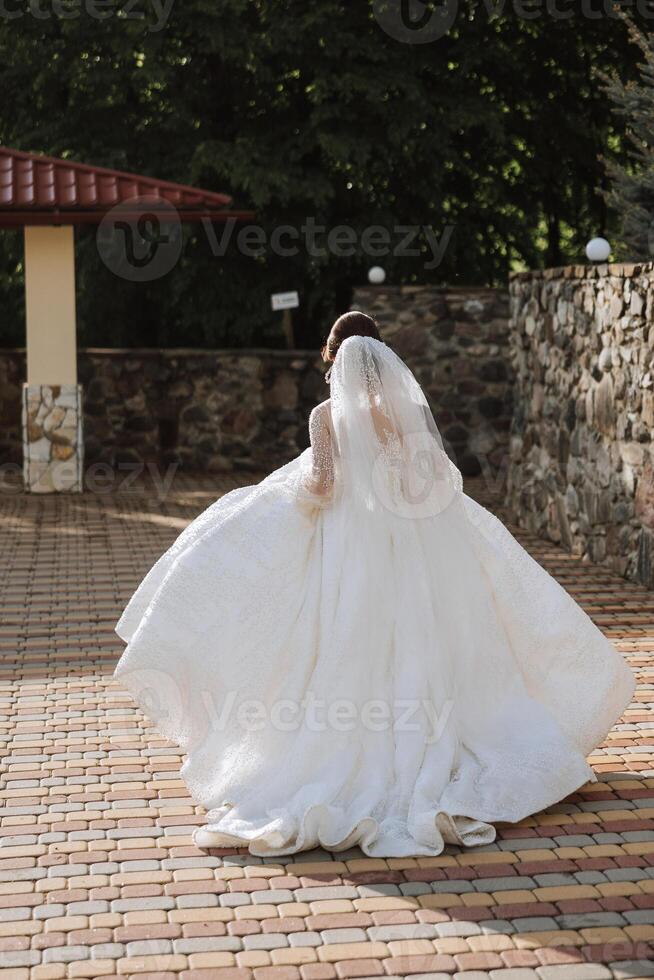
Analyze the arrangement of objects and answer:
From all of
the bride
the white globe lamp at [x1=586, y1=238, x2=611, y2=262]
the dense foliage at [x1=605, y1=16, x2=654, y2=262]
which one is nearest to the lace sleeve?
the bride

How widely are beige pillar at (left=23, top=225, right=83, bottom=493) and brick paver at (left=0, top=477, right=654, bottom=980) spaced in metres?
7.67

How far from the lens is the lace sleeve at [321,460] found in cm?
477

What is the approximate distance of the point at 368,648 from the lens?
15.2 feet

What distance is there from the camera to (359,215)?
57.6 feet

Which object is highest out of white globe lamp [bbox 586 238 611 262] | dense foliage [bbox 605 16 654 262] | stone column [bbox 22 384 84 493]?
dense foliage [bbox 605 16 654 262]

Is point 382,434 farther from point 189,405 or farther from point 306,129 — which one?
point 306,129

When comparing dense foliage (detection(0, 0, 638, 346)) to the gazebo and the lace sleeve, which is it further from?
the lace sleeve

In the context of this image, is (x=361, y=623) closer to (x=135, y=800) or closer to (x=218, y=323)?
(x=135, y=800)

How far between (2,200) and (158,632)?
9.07 metres

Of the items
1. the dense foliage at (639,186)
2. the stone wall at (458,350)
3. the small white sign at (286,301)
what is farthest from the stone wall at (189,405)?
the dense foliage at (639,186)

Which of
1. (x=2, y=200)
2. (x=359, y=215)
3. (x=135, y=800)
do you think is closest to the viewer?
(x=135, y=800)

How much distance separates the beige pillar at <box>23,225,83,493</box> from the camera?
13.5 m

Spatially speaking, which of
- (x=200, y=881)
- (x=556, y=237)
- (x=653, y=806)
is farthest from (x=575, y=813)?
(x=556, y=237)

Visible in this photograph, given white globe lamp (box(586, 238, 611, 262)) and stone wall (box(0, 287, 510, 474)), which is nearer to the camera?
white globe lamp (box(586, 238, 611, 262))
